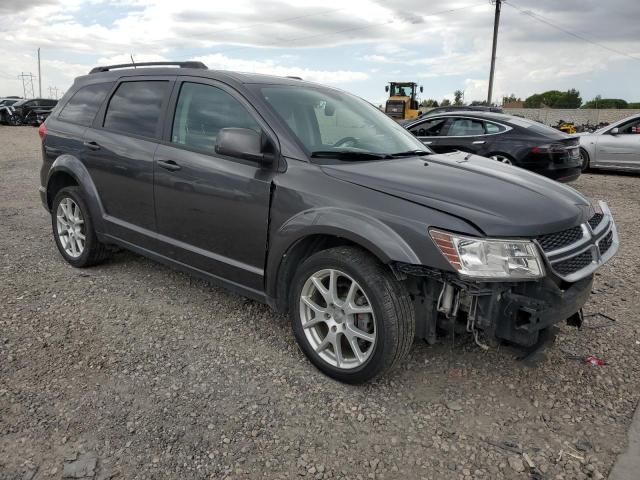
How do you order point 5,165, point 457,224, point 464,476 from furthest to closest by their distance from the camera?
point 5,165, point 457,224, point 464,476

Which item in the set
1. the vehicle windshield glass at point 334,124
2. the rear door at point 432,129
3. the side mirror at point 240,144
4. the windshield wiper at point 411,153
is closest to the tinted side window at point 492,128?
the rear door at point 432,129

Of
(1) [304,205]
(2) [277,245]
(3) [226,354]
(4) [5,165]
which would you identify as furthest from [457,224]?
(4) [5,165]

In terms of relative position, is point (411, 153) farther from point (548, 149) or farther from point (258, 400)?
point (548, 149)

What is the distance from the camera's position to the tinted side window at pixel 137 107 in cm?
399

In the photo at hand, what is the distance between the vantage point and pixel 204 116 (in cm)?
369

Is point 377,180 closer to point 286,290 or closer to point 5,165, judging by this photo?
point 286,290

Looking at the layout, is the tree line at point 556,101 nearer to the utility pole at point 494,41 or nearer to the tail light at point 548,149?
the utility pole at point 494,41

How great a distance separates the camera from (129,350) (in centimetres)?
337

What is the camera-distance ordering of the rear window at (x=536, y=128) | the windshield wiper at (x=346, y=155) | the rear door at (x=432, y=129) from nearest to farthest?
the windshield wiper at (x=346, y=155) < the rear window at (x=536, y=128) < the rear door at (x=432, y=129)

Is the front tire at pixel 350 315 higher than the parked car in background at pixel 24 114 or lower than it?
lower

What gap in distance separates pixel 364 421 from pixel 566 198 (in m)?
1.74

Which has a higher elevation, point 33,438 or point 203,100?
point 203,100

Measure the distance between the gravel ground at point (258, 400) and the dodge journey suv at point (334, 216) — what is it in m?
0.35

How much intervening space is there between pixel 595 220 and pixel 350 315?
64.4 inches
